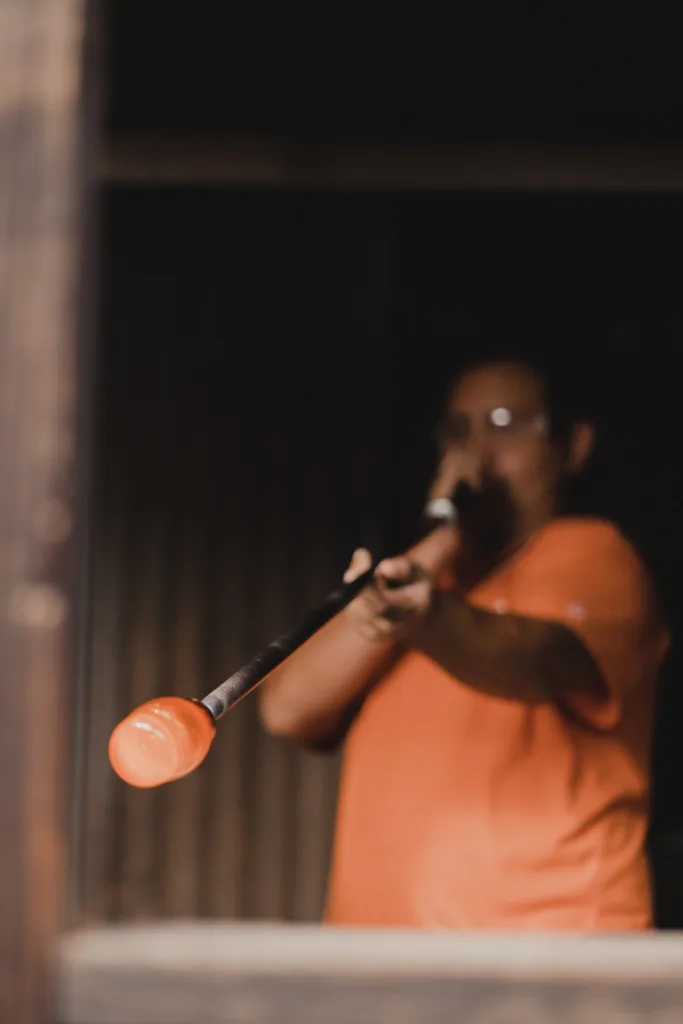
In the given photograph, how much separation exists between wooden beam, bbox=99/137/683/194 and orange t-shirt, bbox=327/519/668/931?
1.27 metres

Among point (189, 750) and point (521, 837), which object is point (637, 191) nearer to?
point (521, 837)

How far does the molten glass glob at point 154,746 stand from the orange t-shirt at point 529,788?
801mm

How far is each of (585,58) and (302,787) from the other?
5.62 feet

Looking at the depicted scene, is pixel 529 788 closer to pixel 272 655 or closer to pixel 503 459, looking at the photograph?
pixel 503 459

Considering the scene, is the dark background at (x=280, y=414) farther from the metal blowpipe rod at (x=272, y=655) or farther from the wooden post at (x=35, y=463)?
the wooden post at (x=35, y=463)

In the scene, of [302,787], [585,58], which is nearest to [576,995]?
[585,58]

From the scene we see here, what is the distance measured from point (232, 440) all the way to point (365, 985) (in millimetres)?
2062

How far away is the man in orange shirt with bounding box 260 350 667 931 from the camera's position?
1.13m

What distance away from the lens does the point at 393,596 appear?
3.54 feet

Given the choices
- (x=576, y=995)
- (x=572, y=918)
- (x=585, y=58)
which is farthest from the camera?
(x=585, y=58)

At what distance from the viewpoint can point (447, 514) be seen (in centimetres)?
138

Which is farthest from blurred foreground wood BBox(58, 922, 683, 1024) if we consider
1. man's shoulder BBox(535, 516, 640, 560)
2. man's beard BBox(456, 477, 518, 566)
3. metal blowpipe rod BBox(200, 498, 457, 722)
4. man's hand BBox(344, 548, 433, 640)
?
man's beard BBox(456, 477, 518, 566)

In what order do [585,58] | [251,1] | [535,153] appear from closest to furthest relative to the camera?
1. [251,1]
2. [585,58]
3. [535,153]

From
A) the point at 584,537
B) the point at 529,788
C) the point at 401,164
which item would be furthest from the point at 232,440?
the point at 529,788
